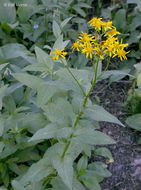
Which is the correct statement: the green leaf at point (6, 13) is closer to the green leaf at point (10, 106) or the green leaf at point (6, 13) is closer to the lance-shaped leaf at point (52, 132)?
the green leaf at point (10, 106)

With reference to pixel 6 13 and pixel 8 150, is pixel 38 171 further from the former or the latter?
pixel 6 13

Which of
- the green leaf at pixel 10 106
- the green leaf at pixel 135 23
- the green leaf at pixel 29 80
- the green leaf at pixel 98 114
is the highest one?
the green leaf at pixel 135 23

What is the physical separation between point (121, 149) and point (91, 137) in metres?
1.29

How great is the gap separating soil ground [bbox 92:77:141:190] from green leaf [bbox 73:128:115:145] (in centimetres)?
107

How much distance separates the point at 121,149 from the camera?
2.47 metres

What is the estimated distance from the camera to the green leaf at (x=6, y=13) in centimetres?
322

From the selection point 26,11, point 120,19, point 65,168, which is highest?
point 26,11

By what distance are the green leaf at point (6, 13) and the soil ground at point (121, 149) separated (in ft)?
5.15

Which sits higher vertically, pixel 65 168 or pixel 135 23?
pixel 135 23

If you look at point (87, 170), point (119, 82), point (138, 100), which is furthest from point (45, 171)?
point (119, 82)

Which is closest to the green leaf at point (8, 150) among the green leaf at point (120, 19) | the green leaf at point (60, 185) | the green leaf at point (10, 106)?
the green leaf at point (10, 106)

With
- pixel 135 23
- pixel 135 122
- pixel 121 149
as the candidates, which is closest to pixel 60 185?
pixel 121 149

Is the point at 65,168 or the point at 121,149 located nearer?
the point at 65,168

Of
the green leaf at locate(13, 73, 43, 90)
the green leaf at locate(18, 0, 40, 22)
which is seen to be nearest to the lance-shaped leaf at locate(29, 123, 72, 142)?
the green leaf at locate(13, 73, 43, 90)
